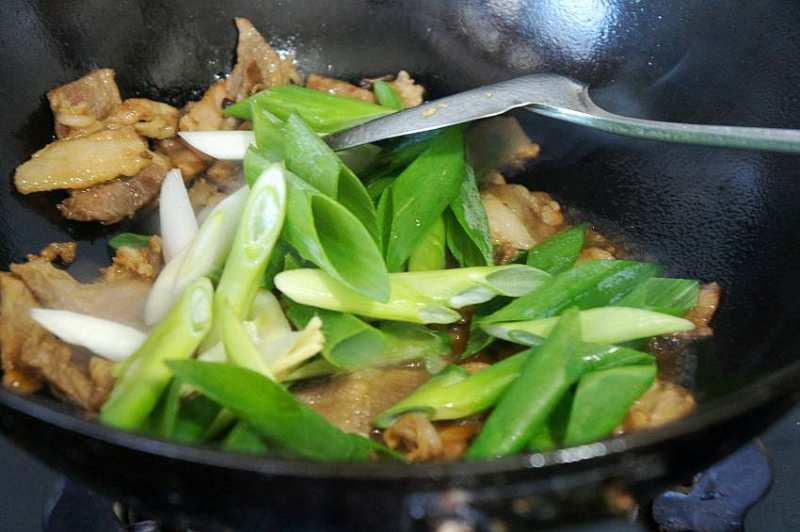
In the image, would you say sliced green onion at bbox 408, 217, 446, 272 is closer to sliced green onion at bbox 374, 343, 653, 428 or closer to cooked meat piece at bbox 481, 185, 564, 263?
cooked meat piece at bbox 481, 185, 564, 263

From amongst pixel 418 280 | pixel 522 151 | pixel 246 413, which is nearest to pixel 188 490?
pixel 246 413

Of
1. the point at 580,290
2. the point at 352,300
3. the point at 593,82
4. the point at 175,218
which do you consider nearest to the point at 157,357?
the point at 352,300

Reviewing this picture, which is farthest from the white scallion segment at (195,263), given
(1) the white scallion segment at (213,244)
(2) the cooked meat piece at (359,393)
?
(2) the cooked meat piece at (359,393)

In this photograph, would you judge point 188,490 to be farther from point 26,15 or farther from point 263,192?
point 26,15

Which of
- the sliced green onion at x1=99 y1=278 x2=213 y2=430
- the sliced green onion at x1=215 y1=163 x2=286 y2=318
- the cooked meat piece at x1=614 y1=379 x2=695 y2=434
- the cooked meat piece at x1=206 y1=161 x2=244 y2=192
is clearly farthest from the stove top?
the cooked meat piece at x1=206 y1=161 x2=244 y2=192

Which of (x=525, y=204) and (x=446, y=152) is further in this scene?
(x=525, y=204)
